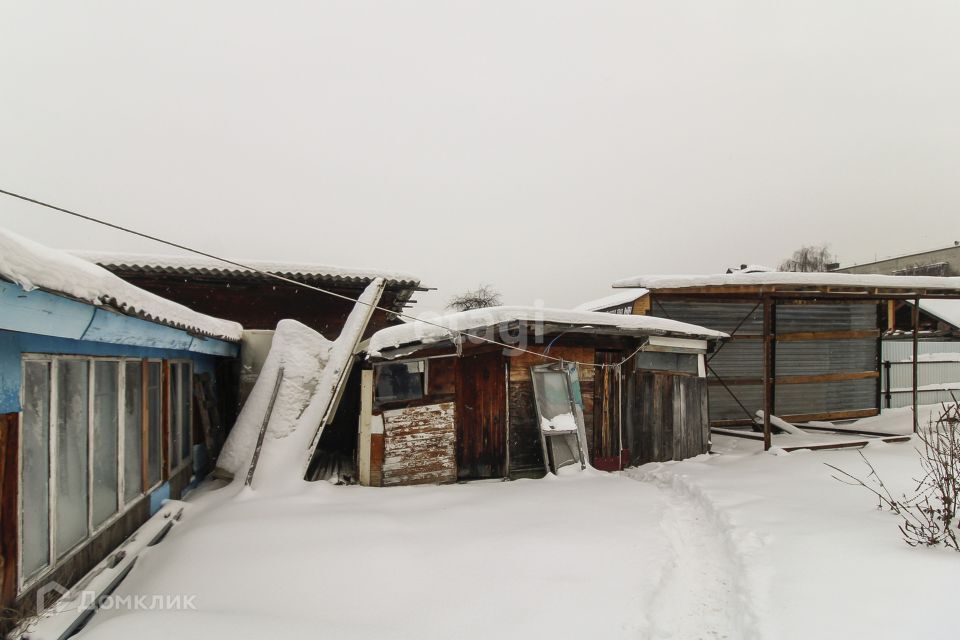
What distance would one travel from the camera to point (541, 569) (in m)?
3.74

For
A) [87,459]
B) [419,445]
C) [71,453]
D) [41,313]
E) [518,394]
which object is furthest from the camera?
[518,394]

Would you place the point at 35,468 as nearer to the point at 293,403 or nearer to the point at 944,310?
the point at 293,403

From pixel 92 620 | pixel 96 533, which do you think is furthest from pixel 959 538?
pixel 96 533

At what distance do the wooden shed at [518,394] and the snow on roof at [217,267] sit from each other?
157 inches

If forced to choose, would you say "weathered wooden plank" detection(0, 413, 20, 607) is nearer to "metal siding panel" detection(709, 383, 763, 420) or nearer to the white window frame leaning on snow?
the white window frame leaning on snow

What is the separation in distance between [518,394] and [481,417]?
27.6 inches

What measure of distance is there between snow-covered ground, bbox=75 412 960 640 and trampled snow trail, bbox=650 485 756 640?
15mm

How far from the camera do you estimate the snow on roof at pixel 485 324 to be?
640 cm

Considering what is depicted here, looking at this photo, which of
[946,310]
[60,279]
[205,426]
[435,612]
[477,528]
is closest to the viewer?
[60,279]

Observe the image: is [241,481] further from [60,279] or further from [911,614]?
[911,614]

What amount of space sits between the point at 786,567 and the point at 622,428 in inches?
159

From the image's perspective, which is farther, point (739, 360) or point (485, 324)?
point (739, 360)

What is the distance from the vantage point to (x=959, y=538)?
396cm

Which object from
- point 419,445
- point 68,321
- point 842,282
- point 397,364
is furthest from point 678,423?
point 68,321
